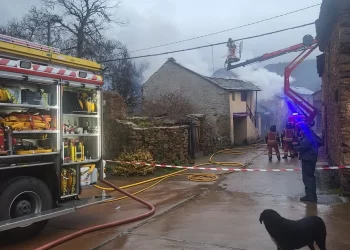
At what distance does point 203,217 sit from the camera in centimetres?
655

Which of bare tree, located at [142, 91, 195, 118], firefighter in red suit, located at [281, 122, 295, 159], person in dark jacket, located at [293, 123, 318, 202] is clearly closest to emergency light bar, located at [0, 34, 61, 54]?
person in dark jacket, located at [293, 123, 318, 202]

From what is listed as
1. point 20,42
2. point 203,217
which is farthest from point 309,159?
point 20,42

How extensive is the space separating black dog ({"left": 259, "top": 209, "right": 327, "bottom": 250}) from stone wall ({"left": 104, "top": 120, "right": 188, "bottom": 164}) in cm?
870

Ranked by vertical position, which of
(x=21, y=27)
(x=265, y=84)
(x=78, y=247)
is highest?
(x=21, y=27)

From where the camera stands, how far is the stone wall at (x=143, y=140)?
1272 centimetres

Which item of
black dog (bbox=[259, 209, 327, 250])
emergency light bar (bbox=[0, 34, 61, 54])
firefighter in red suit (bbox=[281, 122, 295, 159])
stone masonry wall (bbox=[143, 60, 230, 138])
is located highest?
stone masonry wall (bbox=[143, 60, 230, 138])

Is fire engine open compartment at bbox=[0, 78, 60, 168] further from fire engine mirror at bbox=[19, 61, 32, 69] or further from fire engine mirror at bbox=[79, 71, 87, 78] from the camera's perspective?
fire engine mirror at bbox=[79, 71, 87, 78]

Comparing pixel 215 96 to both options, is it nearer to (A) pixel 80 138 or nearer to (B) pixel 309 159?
(B) pixel 309 159

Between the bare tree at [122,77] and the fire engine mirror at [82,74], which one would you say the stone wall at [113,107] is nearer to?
the fire engine mirror at [82,74]

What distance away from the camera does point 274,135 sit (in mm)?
15734

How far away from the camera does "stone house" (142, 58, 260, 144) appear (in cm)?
2684

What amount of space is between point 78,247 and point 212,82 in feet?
76.6

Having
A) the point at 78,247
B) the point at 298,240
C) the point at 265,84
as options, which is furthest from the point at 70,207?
the point at 265,84

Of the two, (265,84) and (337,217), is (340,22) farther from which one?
(265,84)
